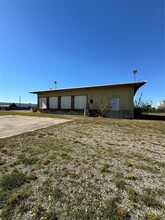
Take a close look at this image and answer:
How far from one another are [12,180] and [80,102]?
48.0 feet

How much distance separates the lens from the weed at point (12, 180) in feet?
6.38

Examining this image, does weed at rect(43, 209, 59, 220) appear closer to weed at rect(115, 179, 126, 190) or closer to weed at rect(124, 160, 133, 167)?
weed at rect(115, 179, 126, 190)

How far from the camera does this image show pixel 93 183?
2072mm

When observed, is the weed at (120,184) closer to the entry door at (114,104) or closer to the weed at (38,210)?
the weed at (38,210)

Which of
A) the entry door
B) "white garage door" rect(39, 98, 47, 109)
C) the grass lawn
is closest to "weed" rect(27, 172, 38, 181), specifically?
the grass lawn

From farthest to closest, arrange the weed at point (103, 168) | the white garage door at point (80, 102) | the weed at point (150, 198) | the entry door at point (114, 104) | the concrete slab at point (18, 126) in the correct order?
the white garage door at point (80, 102) < the entry door at point (114, 104) < the concrete slab at point (18, 126) < the weed at point (103, 168) < the weed at point (150, 198)

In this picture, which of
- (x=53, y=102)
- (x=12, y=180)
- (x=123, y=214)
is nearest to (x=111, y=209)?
(x=123, y=214)

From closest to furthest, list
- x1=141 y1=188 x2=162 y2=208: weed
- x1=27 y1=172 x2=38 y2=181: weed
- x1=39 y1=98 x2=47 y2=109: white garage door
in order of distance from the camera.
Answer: x1=141 y1=188 x2=162 y2=208: weed
x1=27 y1=172 x2=38 y2=181: weed
x1=39 y1=98 x2=47 y2=109: white garage door

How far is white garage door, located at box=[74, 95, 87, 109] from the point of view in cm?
1620

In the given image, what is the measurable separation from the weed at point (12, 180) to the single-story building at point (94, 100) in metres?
12.3

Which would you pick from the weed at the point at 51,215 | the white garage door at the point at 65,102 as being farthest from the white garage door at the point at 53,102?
the weed at the point at 51,215

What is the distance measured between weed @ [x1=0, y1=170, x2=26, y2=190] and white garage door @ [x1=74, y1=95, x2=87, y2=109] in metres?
14.1

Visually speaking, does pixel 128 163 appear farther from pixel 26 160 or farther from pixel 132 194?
pixel 26 160

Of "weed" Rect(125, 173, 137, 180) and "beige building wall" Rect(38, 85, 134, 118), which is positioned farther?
"beige building wall" Rect(38, 85, 134, 118)
